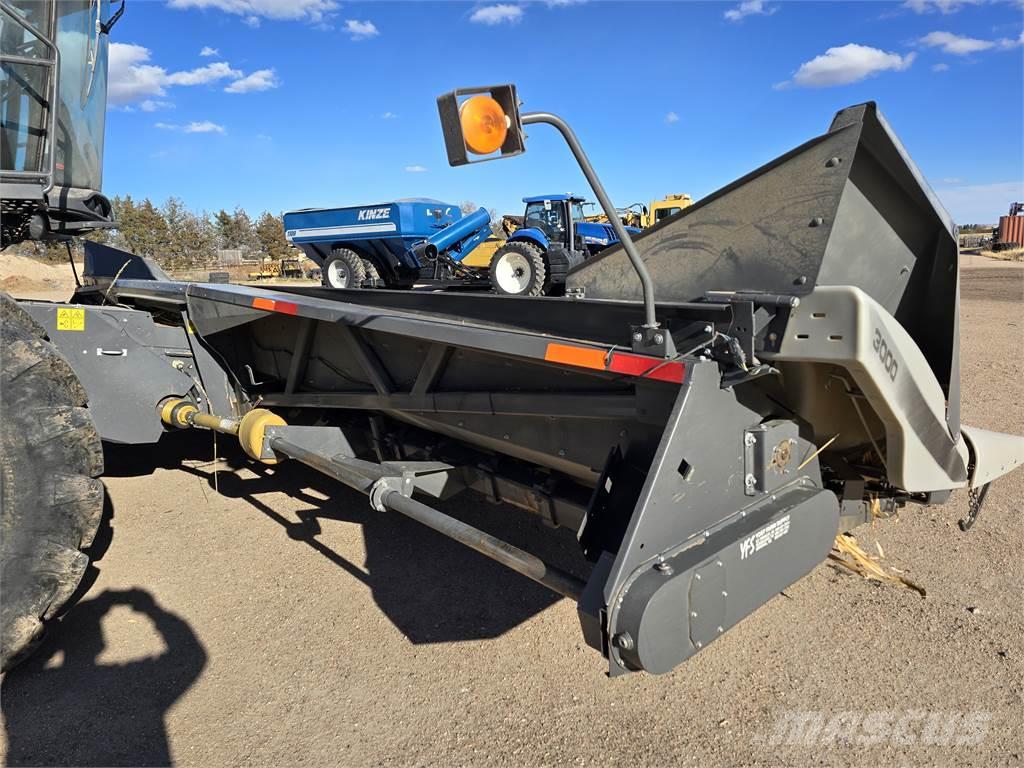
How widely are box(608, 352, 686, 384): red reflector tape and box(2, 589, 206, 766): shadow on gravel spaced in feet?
6.31

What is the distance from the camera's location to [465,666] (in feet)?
8.50

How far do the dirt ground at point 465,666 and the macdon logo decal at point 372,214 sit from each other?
11.6 m

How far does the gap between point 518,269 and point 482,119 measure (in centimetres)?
1099

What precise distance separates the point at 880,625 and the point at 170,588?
10.4ft

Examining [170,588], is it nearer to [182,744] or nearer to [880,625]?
[182,744]

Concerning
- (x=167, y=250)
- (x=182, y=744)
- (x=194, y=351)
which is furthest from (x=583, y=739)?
(x=167, y=250)

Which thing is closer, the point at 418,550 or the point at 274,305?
the point at 274,305

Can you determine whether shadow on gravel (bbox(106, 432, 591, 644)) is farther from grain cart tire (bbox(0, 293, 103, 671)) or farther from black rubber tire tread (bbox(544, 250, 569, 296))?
black rubber tire tread (bbox(544, 250, 569, 296))

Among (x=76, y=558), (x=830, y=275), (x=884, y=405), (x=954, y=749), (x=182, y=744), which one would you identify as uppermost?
(x=830, y=275)

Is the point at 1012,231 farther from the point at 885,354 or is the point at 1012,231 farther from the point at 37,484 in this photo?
the point at 37,484

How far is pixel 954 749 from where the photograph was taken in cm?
209

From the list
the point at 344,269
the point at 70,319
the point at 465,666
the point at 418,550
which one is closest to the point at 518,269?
the point at 344,269

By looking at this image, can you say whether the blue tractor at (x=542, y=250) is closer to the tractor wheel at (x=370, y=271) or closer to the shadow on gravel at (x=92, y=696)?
the tractor wheel at (x=370, y=271)

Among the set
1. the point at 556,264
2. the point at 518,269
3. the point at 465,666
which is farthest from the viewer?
the point at 518,269
